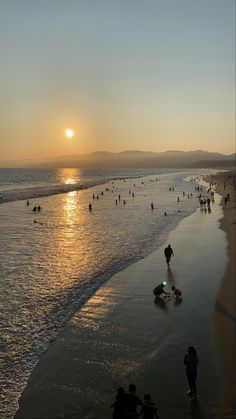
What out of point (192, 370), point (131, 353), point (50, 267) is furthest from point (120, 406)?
point (50, 267)

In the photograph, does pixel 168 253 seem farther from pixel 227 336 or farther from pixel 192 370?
pixel 192 370

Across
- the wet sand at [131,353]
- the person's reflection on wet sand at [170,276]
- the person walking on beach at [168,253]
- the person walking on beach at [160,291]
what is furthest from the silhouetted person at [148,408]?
the person walking on beach at [168,253]

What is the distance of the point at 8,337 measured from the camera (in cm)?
1537

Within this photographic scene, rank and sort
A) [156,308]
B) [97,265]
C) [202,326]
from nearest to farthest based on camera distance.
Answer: [202,326] < [156,308] < [97,265]

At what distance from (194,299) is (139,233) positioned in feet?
63.8

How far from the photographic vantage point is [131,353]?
13.5 metres

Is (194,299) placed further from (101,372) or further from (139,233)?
(139,233)

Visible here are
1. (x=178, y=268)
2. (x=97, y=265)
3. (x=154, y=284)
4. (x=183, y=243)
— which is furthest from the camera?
(x=183, y=243)

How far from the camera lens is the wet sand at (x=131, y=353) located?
1076 cm

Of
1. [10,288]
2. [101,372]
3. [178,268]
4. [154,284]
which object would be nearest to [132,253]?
[178,268]

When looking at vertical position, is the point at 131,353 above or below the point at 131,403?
below

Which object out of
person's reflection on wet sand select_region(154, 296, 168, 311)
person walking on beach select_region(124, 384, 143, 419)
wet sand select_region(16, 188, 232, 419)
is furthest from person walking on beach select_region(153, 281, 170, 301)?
person walking on beach select_region(124, 384, 143, 419)

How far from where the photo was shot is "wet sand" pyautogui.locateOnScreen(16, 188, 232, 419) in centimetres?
1076

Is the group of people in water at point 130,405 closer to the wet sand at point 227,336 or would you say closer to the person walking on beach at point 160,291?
the wet sand at point 227,336
